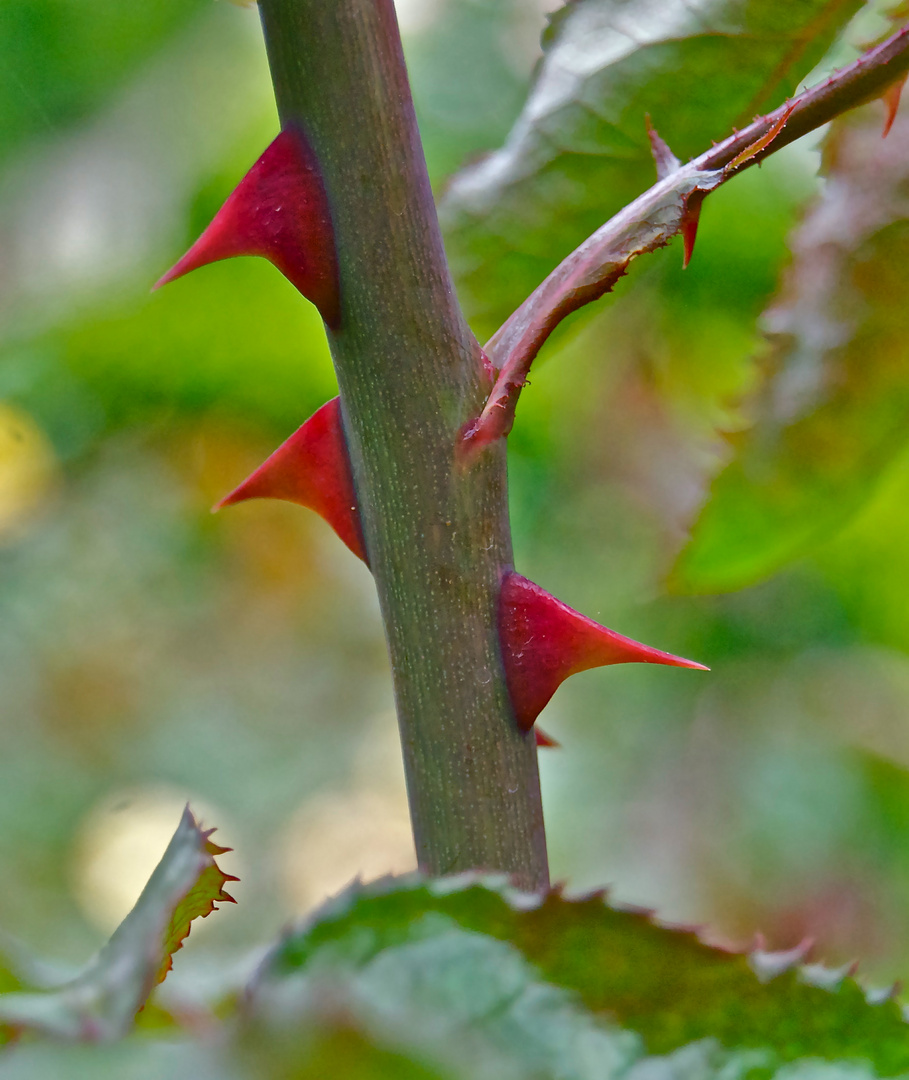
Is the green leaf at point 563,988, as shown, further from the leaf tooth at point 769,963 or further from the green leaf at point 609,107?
the green leaf at point 609,107

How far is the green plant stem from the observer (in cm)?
12

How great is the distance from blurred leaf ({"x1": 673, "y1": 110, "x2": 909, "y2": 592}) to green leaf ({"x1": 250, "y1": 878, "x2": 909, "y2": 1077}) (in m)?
0.12

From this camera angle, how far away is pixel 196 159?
0.54 meters

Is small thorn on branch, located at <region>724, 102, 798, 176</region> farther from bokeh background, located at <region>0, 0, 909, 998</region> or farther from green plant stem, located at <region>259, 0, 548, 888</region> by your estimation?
bokeh background, located at <region>0, 0, 909, 998</region>

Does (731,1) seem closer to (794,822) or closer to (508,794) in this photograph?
(508,794)

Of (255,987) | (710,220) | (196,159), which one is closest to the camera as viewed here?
(255,987)

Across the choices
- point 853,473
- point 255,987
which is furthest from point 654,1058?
point 853,473

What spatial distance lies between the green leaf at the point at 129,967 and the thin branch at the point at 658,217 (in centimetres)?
6

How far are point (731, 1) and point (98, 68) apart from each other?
1.53 ft

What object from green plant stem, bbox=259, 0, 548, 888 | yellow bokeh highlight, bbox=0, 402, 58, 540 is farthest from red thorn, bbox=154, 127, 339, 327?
yellow bokeh highlight, bbox=0, 402, 58, 540

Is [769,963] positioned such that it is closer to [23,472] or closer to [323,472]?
[323,472]

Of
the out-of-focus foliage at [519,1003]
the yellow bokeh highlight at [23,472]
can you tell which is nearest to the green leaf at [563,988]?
the out-of-focus foliage at [519,1003]

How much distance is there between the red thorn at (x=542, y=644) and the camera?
13cm

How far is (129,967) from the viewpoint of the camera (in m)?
0.08
